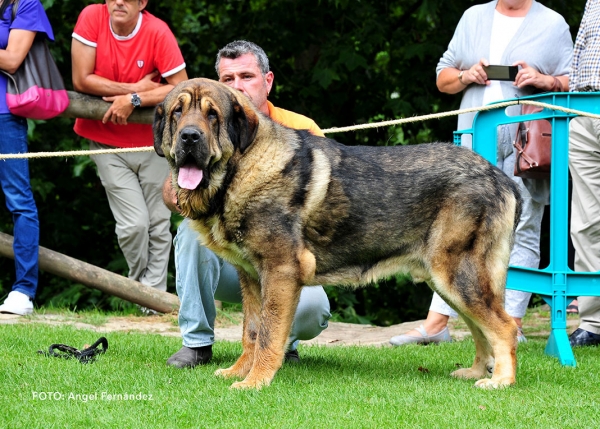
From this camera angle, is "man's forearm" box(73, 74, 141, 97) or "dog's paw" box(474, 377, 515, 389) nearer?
"dog's paw" box(474, 377, 515, 389)

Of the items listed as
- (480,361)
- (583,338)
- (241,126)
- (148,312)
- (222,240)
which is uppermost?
(241,126)

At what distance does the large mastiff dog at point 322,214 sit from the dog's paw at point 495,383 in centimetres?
1

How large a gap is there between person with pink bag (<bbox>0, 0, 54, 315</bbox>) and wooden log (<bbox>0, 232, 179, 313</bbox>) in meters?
0.47

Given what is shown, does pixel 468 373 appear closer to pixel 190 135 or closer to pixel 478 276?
pixel 478 276

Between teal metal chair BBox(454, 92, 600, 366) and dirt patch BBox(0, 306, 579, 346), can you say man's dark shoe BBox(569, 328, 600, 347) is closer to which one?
dirt patch BBox(0, 306, 579, 346)

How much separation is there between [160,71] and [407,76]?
3652mm

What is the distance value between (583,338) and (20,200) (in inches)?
183

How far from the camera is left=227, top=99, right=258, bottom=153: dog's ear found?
14.7 feet

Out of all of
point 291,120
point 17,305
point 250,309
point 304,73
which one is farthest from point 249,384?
point 304,73

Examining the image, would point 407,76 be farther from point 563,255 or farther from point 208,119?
point 208,119

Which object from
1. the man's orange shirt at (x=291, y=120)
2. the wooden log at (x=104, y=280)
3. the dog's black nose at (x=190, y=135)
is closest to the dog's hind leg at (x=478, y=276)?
the man's orange shirt at (x=291, y=120)

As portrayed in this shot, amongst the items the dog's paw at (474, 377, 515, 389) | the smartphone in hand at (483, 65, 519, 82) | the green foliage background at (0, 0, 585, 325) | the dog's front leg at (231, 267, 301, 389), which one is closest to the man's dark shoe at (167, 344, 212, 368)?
the dog's front leg at (231, 267, 301, 389)

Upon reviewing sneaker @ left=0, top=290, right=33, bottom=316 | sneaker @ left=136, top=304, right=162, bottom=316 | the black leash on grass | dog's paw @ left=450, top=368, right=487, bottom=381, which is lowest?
sneaker @ left=136, top=304, right=162, bottom=316

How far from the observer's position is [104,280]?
24.5 feet
